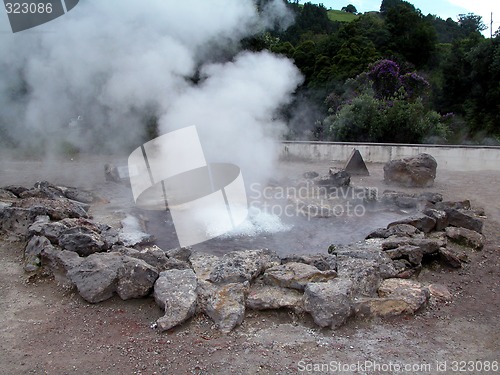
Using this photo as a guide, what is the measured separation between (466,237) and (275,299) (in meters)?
3.04

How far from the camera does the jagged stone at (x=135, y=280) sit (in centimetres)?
463

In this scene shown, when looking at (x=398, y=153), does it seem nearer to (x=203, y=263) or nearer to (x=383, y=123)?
(x=383, y=123)

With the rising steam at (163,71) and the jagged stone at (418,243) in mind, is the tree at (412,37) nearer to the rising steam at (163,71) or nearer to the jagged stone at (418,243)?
the rising steam at (163,71)

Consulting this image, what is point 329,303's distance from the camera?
4.17 meters

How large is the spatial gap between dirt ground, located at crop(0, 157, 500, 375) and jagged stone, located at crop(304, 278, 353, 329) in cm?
8

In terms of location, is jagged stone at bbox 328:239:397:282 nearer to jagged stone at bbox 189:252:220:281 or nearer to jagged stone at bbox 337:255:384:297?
jagged stone at bbox 337:255:384:297

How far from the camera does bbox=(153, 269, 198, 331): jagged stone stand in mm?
4145

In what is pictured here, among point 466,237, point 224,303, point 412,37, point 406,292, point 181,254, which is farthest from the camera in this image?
point 412,37

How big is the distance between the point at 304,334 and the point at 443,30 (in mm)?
37698

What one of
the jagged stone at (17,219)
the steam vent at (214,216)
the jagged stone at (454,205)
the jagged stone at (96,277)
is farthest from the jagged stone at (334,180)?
the jagged stone at (96,277)

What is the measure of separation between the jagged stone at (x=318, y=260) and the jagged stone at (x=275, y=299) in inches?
24.9

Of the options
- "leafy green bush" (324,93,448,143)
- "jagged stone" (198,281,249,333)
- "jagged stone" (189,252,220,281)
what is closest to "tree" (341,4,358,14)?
"leafy green bush" (324,93,448,143)

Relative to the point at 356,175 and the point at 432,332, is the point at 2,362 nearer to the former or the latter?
the point at 432,332

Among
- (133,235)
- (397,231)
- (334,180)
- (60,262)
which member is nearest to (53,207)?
(133,235)
